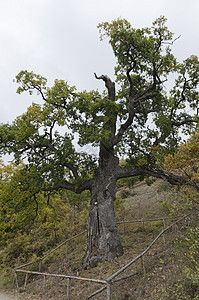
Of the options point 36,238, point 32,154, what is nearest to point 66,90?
point 32,154

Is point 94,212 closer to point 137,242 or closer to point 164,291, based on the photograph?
point 137,242

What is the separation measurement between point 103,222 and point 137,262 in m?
2.53

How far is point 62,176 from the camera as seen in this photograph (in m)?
11.2

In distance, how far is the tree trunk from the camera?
32.2ft

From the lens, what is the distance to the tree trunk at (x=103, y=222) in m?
9.80

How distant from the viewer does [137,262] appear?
834cm

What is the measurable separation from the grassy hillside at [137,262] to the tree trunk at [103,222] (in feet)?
1.58

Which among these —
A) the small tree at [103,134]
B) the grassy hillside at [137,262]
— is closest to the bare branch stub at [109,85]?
the small tree at [103,134]

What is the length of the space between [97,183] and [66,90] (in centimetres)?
494

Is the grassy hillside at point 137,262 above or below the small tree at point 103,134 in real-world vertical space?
below

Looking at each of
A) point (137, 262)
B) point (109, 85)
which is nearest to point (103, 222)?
point (137, 262)

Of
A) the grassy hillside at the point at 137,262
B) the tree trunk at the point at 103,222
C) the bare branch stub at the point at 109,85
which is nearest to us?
the grassy hillside at the point at 137,262

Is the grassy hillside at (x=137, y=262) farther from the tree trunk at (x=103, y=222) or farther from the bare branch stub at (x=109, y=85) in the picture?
the bare branch stub at (x=109, y=85)

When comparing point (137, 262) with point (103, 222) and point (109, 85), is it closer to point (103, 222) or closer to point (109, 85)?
point (103, 222)
